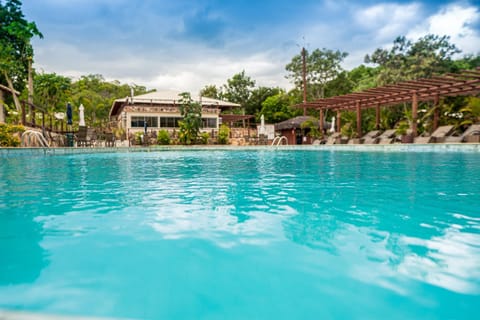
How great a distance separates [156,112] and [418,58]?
21.6 m

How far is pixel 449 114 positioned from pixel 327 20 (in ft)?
27.7

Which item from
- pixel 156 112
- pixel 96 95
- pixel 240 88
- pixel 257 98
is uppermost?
pixel 240 88

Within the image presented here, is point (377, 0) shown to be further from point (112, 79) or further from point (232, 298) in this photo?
point (112, 79)

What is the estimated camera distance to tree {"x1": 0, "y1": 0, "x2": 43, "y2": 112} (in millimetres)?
21734

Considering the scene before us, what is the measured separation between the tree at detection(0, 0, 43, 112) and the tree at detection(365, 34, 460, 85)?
27.3m

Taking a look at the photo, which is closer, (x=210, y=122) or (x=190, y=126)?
(x=190, y=126)

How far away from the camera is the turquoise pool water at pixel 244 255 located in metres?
1.46

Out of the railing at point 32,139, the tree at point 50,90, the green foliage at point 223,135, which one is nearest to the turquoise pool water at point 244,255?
the railing at point 32,139

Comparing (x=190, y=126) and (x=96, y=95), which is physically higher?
(x=96, y=95)

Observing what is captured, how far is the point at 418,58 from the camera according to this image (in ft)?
81.3

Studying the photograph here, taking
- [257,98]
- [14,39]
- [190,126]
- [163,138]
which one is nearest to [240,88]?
[257,98]

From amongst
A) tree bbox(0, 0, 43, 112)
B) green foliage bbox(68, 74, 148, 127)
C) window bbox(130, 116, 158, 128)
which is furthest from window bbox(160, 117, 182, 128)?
tree bbox(0, 0, 43, 112)

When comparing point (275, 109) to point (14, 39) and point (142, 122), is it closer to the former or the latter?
point (142, 122)

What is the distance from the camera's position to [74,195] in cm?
390
